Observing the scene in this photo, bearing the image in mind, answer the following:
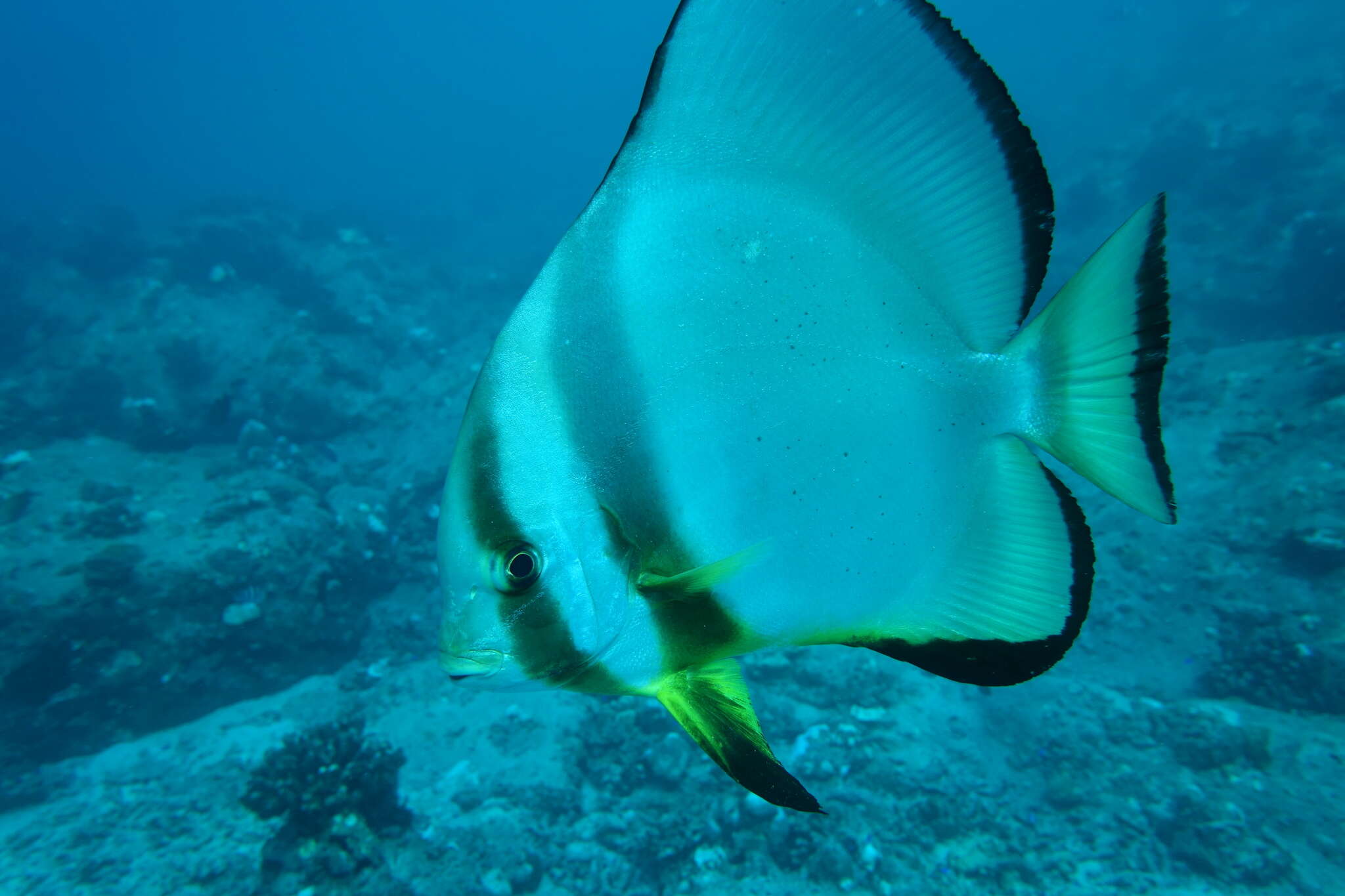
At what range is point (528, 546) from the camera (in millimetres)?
987

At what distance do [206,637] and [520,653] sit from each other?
27.0ft

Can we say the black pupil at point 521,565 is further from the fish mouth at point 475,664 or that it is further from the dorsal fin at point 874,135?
the dorsal fin at point 874,135

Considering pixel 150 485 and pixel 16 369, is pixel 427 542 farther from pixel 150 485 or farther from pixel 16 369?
pixel 16 369

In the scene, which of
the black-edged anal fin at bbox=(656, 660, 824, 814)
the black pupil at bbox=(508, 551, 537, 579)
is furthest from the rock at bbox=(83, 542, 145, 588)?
the black-edged anal fin at bbox=(656, 660, 824, 814)

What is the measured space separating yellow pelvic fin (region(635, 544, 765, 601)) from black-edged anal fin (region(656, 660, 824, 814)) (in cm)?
17

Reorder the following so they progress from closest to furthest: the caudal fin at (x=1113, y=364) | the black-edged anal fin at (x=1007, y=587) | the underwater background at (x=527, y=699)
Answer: the caudal fin at (x=1113, y=364) < the black-edged anal fin at (x=1007, y=587) < the underwater background at (x=527, y=699)

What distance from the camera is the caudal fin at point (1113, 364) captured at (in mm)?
923

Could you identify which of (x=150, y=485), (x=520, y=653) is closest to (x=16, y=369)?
(x=150, y=485)

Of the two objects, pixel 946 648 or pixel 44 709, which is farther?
pixel 44 709

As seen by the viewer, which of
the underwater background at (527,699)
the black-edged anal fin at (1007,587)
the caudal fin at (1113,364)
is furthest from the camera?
the underwater background at (527,699)

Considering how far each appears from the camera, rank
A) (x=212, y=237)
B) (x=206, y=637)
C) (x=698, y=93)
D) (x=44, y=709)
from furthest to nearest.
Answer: (x=212, y=237) → (x=206, y=637) → (x=44, y=709) → (x=698, y=93)

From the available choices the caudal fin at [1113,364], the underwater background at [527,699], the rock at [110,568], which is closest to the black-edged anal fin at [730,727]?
the caudal fin at [1113,364]

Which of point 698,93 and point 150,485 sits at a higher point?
point 150,485

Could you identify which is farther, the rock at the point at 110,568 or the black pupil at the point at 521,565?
the rock at the point at 110,568
